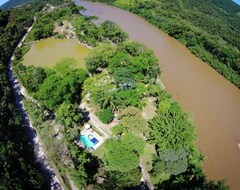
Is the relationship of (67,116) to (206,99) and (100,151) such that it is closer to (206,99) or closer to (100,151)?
(100,151)

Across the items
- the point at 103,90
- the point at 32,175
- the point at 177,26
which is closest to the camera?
the point at 32,175

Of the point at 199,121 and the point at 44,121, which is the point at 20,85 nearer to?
the point at 44,121

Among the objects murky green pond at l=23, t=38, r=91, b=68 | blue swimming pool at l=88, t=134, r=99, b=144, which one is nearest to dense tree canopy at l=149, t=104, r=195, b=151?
blue swimming pool at l=88, t=134, r=99, b=144

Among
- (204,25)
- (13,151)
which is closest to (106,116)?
(13,151)

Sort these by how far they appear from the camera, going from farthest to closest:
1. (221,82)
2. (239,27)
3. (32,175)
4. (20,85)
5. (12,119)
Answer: (239,27) < (221,82) < (20,85) < (12,119) < (32,175)

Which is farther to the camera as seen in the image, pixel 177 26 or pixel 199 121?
pixel 177 26

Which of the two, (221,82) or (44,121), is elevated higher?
(221,82)

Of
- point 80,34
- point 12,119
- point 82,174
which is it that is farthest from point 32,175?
point 80,34

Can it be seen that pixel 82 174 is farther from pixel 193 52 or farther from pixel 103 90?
pixel 193 52

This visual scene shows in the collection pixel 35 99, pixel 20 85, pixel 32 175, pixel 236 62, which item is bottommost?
pixel 20 85

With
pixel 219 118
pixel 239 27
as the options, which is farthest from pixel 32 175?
pixel 239 27
